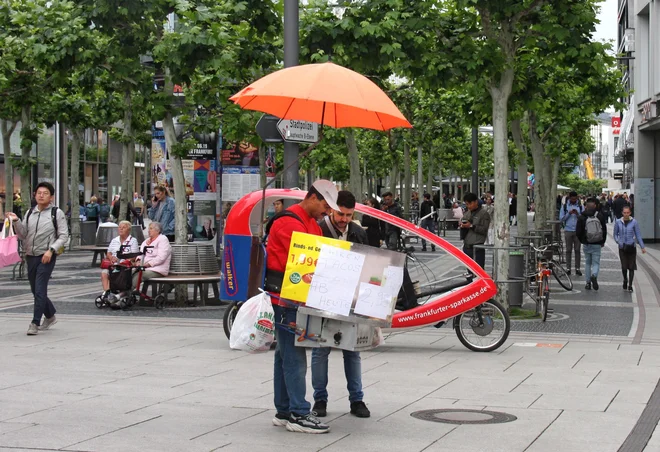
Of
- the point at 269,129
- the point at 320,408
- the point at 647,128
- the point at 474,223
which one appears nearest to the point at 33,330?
the point at 269,129

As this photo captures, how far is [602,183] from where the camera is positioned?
190 m

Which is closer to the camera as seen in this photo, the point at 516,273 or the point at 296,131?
the point at 296,131

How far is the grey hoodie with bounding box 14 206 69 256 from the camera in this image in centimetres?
1234

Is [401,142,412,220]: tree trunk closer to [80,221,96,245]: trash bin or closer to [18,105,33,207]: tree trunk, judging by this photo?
[80,221,96,245]: trash bin

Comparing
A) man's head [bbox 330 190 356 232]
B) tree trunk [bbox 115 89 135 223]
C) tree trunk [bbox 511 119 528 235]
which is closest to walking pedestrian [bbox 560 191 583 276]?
tree trunk [bbox 511 119 528 235]

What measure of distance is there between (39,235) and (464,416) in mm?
6519

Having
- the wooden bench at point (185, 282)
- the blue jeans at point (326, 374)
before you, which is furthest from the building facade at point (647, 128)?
the blue jeans at point (326, 374)

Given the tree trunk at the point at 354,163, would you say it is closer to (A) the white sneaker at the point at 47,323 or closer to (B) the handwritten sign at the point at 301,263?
(A) the white sneaker at the point at 47,323

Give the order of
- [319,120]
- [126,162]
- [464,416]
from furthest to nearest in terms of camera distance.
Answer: [126,162]
[319,120]
[464,416]

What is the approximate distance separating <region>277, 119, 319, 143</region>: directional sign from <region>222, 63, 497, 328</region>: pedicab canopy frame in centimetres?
60

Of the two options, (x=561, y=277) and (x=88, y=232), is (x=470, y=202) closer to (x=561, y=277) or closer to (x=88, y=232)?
(x=561, y=277)

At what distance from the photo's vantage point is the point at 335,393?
28.1 ft

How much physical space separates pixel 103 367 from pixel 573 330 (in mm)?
6311

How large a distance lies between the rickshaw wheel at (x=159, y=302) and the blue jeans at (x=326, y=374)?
866 cm
